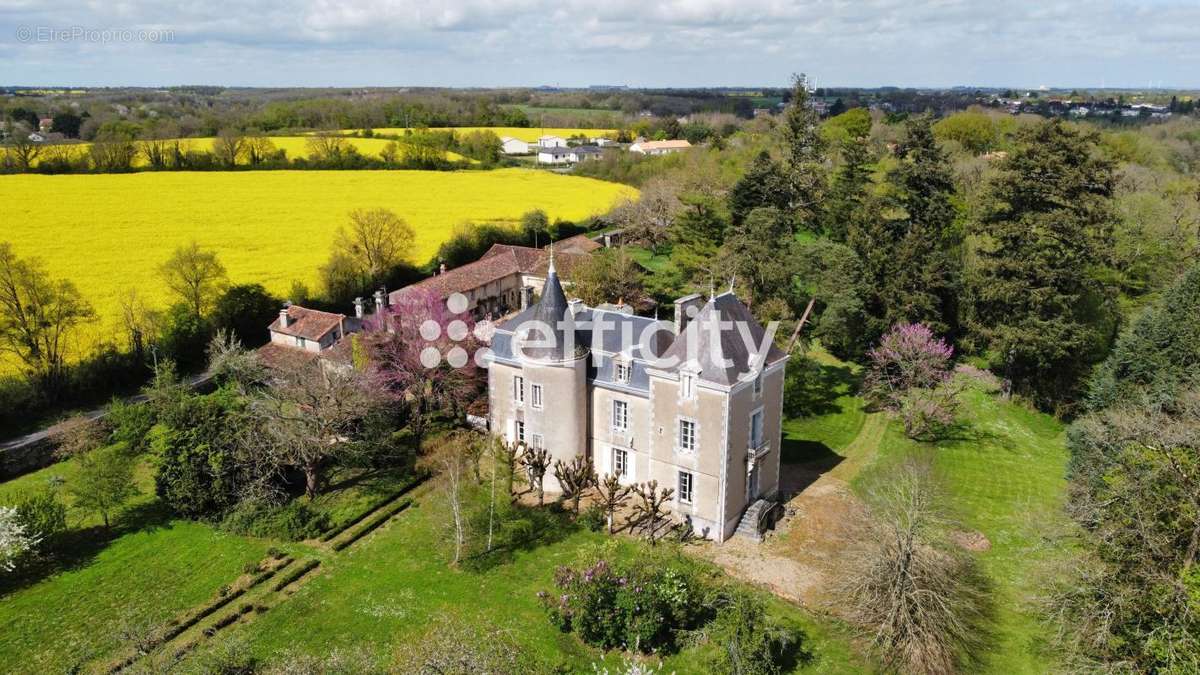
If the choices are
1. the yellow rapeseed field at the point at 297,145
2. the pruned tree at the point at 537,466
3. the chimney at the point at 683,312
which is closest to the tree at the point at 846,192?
the chimney at the point at 683,312

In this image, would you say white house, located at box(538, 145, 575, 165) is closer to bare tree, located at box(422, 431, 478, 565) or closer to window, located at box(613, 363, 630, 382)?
bare tree, located at box(422, 431, 478, 565)

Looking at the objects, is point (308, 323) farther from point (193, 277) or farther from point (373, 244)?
point (373, 244)

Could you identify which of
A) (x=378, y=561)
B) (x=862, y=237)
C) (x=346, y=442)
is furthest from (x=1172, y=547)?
(x=862, y=237)

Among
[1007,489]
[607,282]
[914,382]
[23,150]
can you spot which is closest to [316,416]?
[607,282]

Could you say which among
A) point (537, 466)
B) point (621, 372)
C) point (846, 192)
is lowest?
point (537, 466)

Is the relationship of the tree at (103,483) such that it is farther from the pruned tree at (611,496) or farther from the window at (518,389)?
the pruned tree at (611,496)

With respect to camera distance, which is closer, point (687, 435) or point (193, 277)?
point (687, 435)

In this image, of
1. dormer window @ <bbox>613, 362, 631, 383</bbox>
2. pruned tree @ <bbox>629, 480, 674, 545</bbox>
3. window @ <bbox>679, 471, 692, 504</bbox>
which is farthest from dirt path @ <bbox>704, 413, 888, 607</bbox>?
dormer window @ <bbox>613, 362, 631, 383</bbox>
